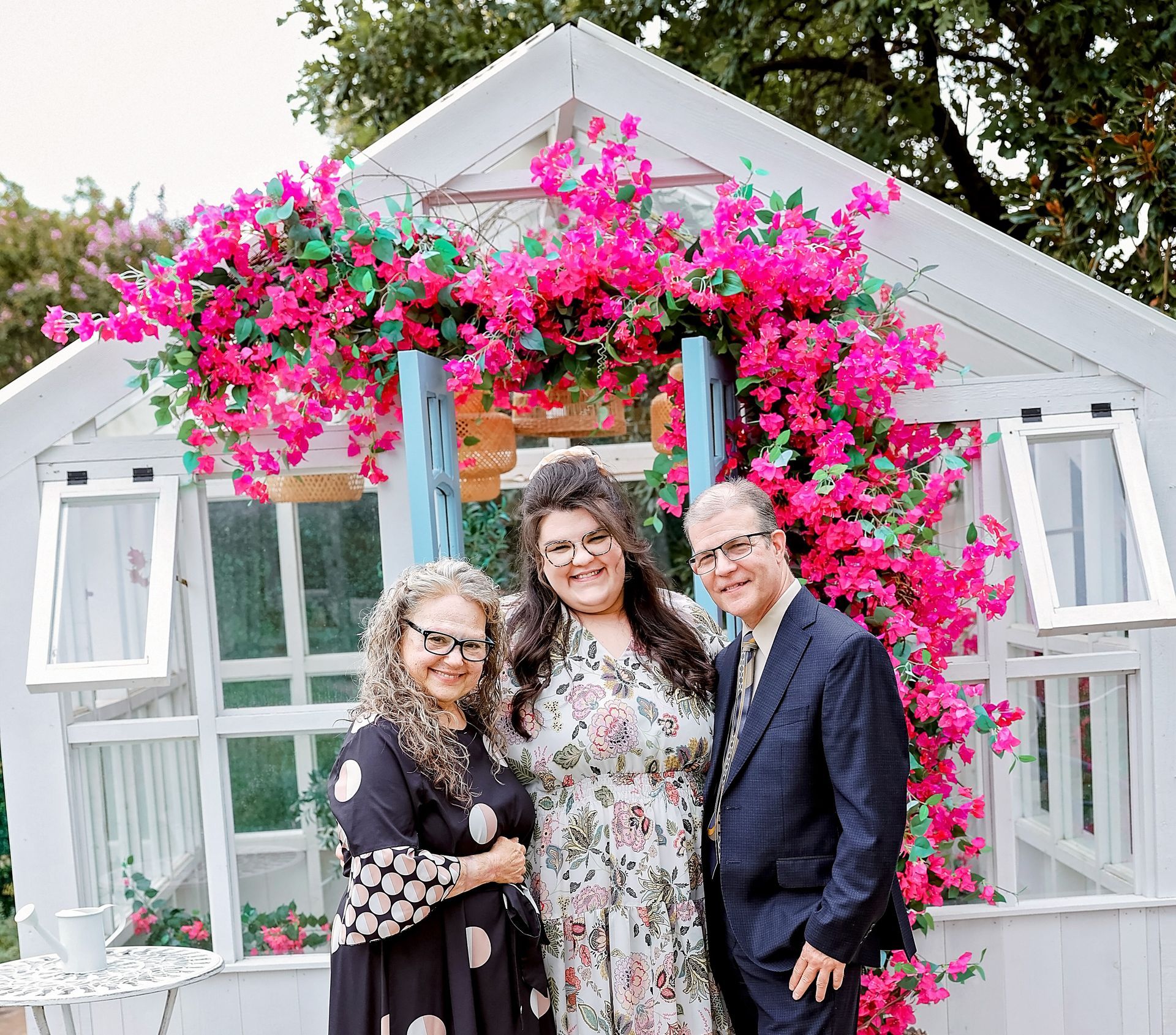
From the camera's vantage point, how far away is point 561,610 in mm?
2307

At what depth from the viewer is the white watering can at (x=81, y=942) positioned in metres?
2.65

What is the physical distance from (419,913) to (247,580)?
60.5 inches

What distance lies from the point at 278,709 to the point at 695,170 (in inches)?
74.7

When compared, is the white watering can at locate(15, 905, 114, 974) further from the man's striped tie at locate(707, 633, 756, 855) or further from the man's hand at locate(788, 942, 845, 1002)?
the man's hand at locate(788, 942, 845, 1002)

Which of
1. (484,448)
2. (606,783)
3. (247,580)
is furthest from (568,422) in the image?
(606,783)

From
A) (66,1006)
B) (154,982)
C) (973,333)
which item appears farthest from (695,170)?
(66,1006)

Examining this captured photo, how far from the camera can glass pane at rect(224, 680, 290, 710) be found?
312 cm

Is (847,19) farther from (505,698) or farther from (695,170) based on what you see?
(505,698)

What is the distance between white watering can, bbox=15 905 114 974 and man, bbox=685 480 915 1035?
157cm

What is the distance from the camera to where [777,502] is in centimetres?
280

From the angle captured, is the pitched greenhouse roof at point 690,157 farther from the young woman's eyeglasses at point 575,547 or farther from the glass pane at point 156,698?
the young woman's eyeglasses at point 575,547

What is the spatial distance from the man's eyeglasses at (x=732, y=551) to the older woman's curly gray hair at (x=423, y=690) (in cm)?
40

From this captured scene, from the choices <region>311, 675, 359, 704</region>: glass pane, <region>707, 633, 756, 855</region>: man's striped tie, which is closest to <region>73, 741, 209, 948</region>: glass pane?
<region>311, 675, 359, 704</region>: glass pane

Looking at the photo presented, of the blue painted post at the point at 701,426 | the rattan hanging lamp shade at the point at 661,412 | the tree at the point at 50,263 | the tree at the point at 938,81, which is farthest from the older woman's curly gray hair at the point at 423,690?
the tree at the point at 50,263
